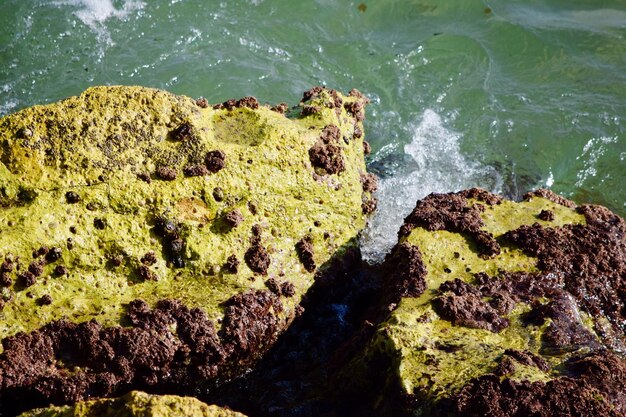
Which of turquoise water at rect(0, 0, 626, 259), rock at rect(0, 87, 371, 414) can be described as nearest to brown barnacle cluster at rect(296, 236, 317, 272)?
rock at rect(0, 87, 371, 414)

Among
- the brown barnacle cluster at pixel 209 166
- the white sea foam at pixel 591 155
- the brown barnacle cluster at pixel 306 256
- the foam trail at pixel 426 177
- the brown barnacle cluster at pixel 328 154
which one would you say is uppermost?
the brown barnacle cluster at pixel 209 166

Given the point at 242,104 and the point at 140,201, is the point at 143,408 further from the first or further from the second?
the point at 242,104

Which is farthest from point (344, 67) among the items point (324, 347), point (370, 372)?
point (370, 372)

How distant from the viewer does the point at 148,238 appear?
5.59 metres

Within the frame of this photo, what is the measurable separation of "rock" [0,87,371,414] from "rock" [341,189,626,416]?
907 millimetres

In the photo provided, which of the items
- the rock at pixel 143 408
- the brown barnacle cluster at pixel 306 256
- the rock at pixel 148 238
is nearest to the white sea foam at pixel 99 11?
the rock at pixel 148 238

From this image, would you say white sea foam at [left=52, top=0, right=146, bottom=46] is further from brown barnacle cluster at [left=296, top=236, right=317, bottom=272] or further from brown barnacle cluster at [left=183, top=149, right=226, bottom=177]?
brown barnacle cluster at [left=296, top=236, right=317, bottom=272]

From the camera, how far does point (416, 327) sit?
5113 millimetres

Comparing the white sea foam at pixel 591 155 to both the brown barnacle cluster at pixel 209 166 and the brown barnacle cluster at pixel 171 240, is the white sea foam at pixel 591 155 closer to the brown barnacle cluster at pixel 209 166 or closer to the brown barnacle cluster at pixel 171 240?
the brown barnacle cluster at pixel 209 166

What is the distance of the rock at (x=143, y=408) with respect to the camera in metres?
3.71

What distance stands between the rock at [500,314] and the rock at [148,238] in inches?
35.7

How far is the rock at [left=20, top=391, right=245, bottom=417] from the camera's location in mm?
3715

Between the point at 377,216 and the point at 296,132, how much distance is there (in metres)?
1.72

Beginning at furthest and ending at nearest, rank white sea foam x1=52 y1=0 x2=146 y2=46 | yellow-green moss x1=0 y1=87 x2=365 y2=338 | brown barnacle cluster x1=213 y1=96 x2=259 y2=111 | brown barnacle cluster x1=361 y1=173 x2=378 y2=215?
white sea foam x1=52 y1=0 x2=146 y2=46 → brown barnacle cluster x1=361 y1=173 x2=378 y2=215 → brown barnacle cluster x1=213 y1=96 x2=259 y2=111 → yellow-green moss x1=0 y1=87 x2=365 y2=338
